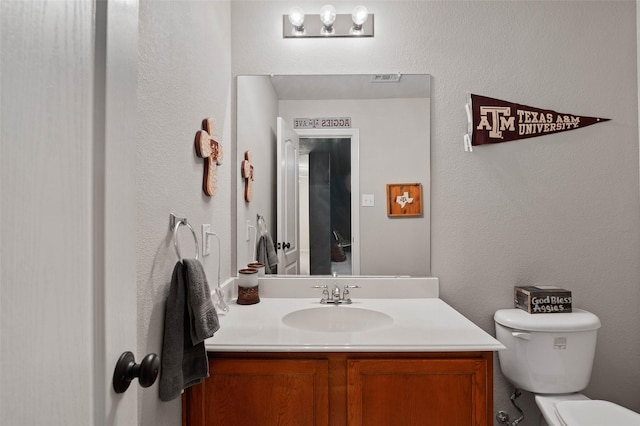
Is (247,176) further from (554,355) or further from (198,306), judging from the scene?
(554,355)

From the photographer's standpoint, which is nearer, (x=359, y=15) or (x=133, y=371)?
(x=133, y=371)

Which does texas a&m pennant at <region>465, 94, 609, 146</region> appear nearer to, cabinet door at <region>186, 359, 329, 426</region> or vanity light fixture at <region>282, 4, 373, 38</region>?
vanity light fixture at <region>282, 4, 373, 38</region>

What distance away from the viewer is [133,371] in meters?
0.57

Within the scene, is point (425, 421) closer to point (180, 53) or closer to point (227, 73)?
point (180, 53)

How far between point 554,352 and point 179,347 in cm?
155

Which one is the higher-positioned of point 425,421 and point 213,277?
point 213,277

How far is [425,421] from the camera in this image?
1166 millimetres

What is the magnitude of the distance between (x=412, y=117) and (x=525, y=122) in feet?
1.86

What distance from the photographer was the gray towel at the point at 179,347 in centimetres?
100

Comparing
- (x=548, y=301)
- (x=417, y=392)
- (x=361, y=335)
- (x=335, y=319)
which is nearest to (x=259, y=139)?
(x=335, y=319)

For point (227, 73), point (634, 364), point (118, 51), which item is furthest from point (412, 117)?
point (634, 364)

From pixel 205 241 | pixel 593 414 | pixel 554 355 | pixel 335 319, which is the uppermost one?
pixel 205 241

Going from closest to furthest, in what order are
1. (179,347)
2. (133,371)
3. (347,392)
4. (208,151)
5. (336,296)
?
(133,371)
(179,347)
(347,392)
(208,151)
(336,296)
